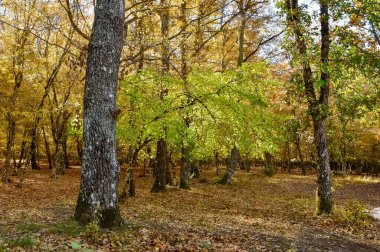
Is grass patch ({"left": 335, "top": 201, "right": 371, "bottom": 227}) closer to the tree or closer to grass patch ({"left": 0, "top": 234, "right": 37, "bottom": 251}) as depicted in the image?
the tree

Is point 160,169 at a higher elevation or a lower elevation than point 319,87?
lower

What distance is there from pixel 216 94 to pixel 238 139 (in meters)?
2.53

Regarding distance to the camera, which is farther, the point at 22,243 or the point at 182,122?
the point at 182,122

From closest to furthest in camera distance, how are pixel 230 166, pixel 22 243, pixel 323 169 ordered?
pixel 22 243 → pixel 323 169 → pixel 230 166

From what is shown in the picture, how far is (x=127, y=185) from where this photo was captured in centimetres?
1495

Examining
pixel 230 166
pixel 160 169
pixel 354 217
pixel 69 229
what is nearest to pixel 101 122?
pixel 69 229

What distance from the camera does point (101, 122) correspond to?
845 cm

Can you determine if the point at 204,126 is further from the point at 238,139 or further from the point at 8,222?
the point at 8,222

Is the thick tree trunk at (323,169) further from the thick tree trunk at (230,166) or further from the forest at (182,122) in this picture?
the thick tree trunk at (230,166)

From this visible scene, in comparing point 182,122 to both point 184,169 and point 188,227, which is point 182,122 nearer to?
point 188,227

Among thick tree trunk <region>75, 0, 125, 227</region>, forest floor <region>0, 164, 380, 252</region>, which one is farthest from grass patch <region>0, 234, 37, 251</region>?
thick tree trunk <region>75, 0, 125, 227</region>

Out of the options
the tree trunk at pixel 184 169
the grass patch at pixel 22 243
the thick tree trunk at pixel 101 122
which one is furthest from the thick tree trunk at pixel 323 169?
the grass patch at pixel 22 243

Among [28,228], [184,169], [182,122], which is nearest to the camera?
[28,228]

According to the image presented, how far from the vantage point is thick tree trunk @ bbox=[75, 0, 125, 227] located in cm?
834
